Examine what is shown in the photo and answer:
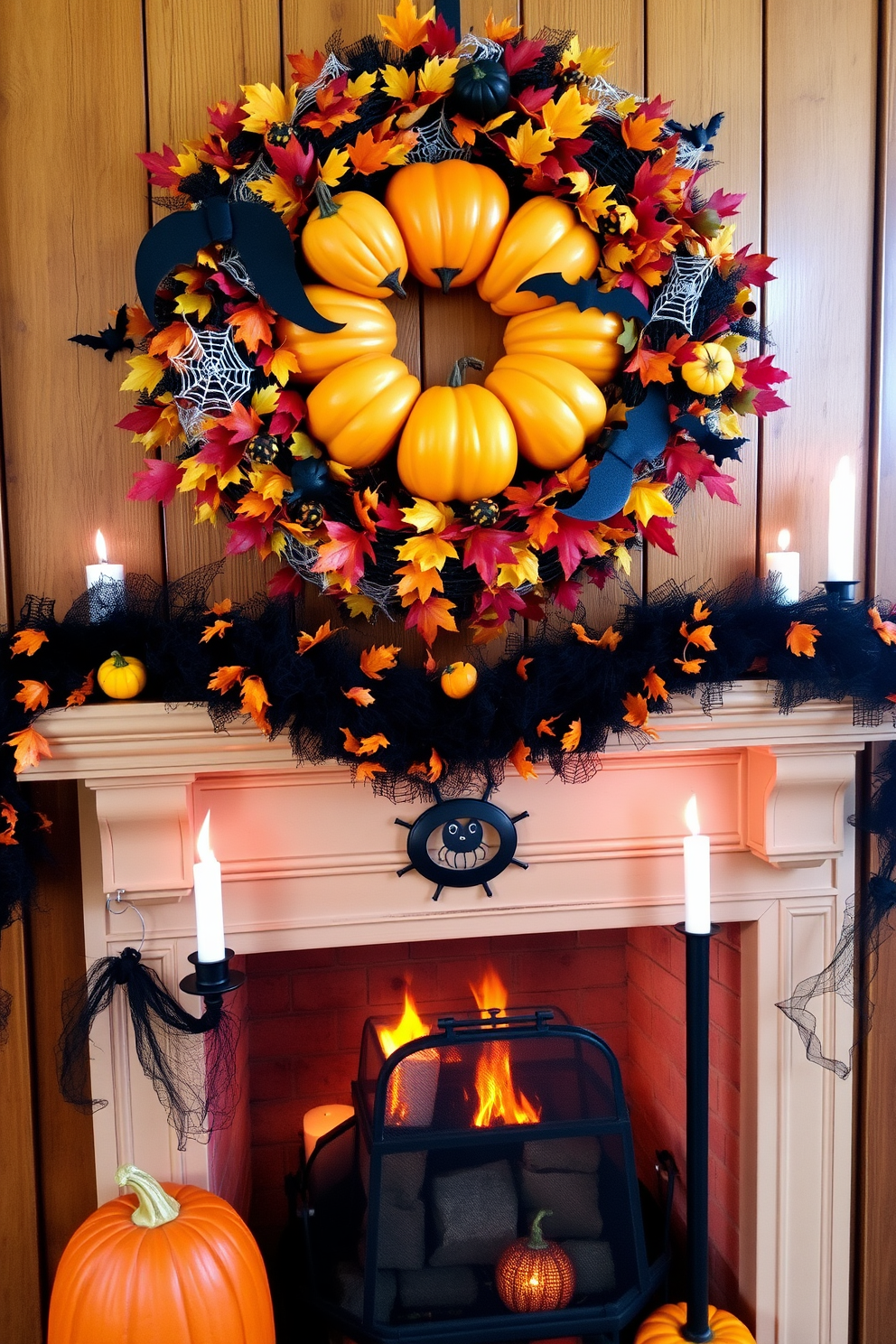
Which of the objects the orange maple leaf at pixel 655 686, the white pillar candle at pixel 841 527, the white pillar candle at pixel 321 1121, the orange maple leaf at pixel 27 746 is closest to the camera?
the orange maple leaf at pixel 27 746

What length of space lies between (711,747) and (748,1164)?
2.22 ft

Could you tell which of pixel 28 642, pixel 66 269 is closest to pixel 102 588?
pixel 28 642

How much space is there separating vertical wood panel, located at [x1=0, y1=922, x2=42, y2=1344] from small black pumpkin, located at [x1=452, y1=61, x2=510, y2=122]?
1205mm

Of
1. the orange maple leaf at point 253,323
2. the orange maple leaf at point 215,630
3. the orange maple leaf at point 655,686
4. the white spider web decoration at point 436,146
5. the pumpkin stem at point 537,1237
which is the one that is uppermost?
Answer: the white spider web decoration at point 436,146

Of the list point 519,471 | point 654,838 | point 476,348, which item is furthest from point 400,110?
point 654,838

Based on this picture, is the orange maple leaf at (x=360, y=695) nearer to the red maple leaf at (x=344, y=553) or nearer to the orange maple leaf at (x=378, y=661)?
the orange maple leaf at (x=378, y=661)

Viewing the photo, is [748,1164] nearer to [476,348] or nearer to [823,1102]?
[823,1102]

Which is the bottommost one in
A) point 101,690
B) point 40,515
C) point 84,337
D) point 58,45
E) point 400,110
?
point 101,690

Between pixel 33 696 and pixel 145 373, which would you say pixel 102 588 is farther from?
pixel 145 373

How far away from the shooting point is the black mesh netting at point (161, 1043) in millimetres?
1166

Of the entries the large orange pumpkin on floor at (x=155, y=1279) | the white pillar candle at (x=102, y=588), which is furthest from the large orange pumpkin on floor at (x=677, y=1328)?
the white pillar candle at (x=102, y=588)

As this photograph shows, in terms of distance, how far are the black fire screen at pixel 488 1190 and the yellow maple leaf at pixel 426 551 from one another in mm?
651

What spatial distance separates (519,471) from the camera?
117 centimetres

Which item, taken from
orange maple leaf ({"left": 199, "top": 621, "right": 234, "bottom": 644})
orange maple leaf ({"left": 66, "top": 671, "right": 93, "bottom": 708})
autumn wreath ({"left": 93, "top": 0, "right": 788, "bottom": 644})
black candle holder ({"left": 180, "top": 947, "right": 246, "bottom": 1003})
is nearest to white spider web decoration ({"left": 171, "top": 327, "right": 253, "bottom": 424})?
autumn wreath ({"left": 93, "top": 0, "right": 788, "bottom": 644})
